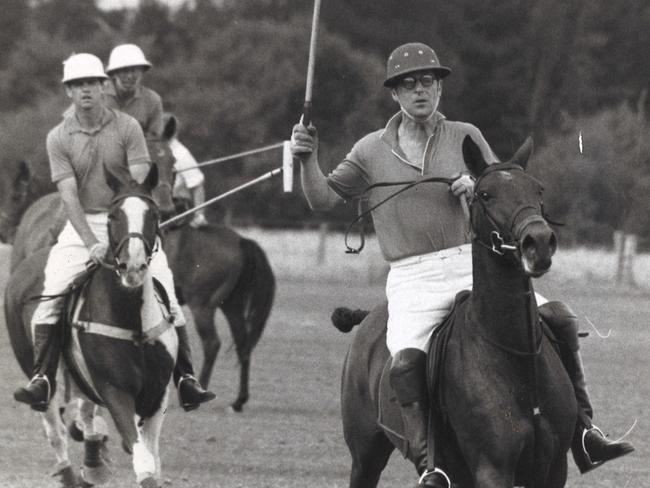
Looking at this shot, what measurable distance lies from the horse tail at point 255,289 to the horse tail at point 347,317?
7.32 meters

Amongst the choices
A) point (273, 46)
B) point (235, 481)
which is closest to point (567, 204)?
point (273, 46)

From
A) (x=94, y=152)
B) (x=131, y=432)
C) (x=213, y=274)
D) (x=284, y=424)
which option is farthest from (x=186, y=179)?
(x=131, y=432)

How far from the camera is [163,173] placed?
41.4 ft

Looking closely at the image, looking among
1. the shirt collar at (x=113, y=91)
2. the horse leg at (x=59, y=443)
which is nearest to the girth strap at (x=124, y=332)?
the horse leg at (x=59, y=443)

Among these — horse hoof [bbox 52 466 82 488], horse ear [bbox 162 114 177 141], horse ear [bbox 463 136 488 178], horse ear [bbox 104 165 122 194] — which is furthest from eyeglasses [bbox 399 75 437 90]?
horse ear [bbox 162 114 177 141]

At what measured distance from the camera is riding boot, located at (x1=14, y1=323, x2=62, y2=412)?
30.7 ft

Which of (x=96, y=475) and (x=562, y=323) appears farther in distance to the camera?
(x=96, y=475)

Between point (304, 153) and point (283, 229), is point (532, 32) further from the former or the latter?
point (304, 153)

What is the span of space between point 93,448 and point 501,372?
427 cm

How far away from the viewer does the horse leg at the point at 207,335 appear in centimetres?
1490

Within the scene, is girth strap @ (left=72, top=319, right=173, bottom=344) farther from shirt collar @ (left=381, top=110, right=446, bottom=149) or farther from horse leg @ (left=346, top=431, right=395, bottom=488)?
shirt collar @ (left=381, top=110, right=446, bottom=149)

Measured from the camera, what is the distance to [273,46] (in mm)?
49500

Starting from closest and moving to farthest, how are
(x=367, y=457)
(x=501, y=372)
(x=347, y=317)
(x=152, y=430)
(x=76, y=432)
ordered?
(x=501, y=372) → (x=367, y=457) → (x=347, y=317) → (x=152, y=430) → (x=76, y=432)

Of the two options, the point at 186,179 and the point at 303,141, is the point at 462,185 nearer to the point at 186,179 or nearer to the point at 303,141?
the point at 303,141
